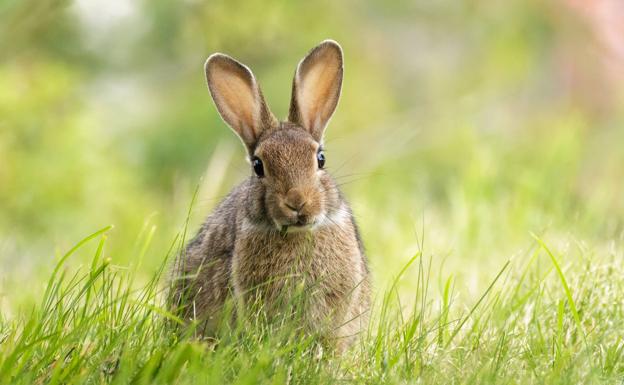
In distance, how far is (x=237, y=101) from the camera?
4.56m

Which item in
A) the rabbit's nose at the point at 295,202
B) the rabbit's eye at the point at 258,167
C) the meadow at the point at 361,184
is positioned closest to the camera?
the meadow at the point at 361,184

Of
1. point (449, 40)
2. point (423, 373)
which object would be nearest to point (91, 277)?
point (423, 373)

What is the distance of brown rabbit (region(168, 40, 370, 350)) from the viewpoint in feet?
13.7

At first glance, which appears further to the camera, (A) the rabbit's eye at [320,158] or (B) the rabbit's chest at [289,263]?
(A) the rabbit's eye at [320,158]

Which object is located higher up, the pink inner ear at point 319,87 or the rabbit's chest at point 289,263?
the pink inner ear at point 319,87

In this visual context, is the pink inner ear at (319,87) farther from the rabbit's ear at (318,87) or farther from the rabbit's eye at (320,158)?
the rabbit's eye at (320,158)

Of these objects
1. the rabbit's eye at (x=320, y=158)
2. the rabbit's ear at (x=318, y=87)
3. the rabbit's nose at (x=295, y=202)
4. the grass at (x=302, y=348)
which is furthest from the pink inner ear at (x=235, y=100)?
the grass at (x=302, y=348)

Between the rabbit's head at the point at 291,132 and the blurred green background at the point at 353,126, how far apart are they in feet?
1.53

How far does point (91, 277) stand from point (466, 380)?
126cm

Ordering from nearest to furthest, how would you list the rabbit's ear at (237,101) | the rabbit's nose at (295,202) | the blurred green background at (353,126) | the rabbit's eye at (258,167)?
1. the rabbit's nose at (295,202)
2. the rabbit's eye at (258,167)
3. the rabbit's ear at (237,101)
4. the blurred green background at (353,126)

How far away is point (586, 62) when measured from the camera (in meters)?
9.84

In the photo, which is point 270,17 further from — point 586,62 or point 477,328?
point 477,328

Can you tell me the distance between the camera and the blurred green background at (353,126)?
6.17 m

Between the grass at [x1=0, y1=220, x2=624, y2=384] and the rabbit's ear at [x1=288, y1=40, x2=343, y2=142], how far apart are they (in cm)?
104
